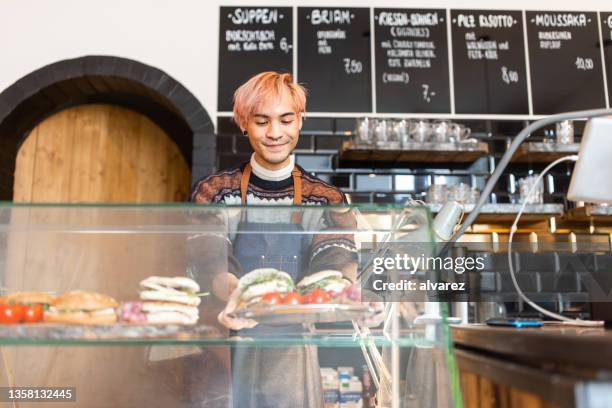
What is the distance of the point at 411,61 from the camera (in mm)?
3959

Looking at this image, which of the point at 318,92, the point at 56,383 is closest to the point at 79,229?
the point at 56,383

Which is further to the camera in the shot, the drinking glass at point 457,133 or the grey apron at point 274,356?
the drinking glass at point 457,133

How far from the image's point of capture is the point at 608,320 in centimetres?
169

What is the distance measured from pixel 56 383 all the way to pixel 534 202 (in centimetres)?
307

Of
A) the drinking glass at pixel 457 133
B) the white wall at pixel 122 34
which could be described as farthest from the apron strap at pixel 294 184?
the white wall at pixel 122 34

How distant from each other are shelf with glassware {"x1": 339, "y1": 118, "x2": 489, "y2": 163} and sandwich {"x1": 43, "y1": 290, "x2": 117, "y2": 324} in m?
2.56

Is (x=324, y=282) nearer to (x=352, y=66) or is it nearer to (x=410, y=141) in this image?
(x=410, y=141)

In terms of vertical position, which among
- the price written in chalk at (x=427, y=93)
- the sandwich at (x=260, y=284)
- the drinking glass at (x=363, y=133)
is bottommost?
the sandwich at (x=260, y=284)

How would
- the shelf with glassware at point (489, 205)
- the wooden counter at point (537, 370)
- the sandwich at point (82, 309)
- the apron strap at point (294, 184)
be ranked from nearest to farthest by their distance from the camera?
the wooden counter at point (537, 370)
the sandwich at point (82, 309)
the apron strap at point (294, 184)
the shelf with glassware at point (489, 205)

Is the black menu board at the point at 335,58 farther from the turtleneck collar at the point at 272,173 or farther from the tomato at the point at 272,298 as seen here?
the tomato at the point at 272,298

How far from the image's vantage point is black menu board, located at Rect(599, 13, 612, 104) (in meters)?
4.03

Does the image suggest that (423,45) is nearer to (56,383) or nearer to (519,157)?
(519,157)

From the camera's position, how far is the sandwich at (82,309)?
102 cm

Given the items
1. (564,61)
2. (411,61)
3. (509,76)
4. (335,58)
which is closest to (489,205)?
(509,76)
